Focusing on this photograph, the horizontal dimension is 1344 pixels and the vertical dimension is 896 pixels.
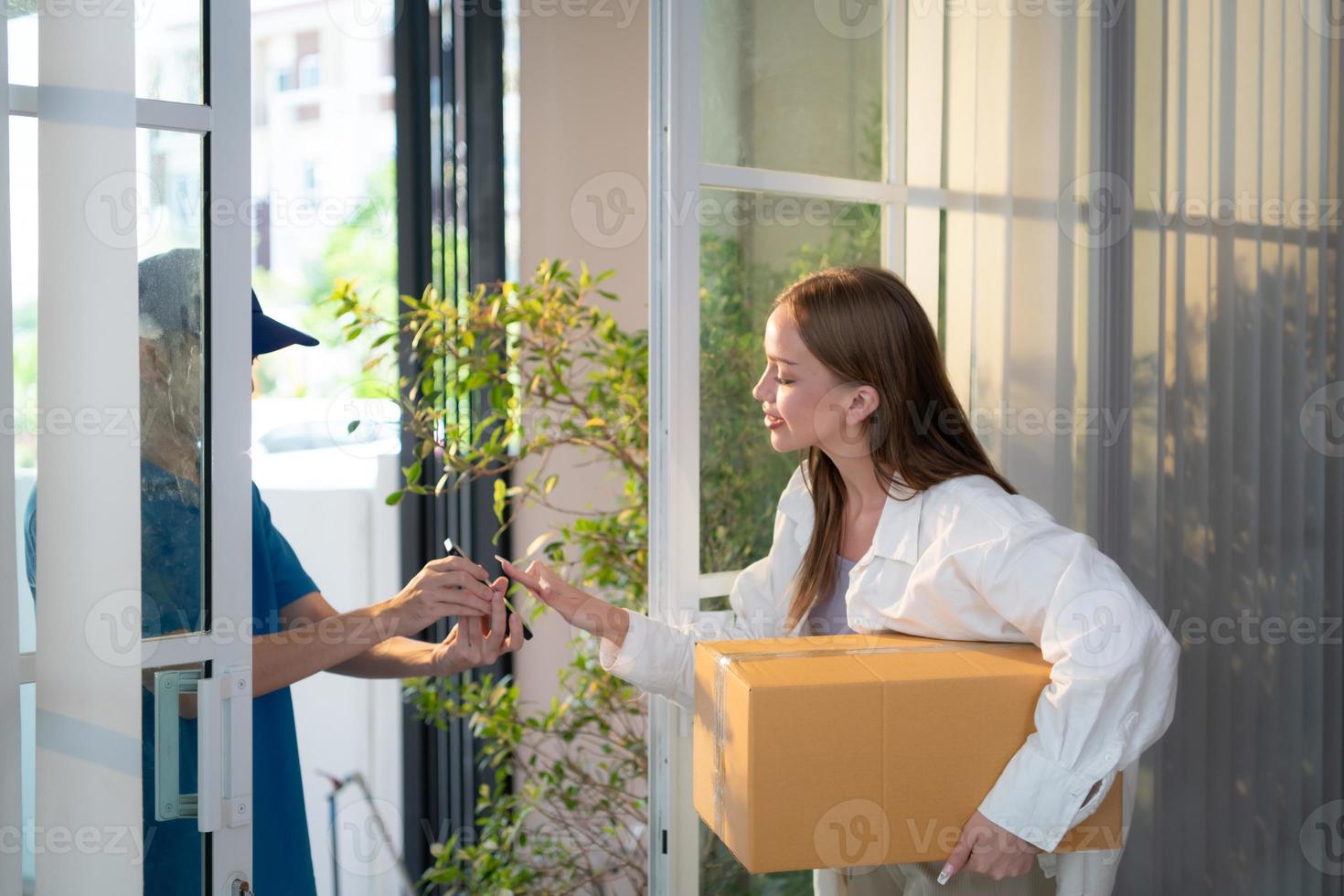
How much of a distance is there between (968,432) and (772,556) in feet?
1.14

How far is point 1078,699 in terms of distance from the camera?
1.32 m

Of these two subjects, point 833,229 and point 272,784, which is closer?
point 272,784

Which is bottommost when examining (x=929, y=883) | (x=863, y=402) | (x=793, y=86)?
(x=929, y=883)

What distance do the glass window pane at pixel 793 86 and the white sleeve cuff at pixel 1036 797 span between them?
38.8 inches

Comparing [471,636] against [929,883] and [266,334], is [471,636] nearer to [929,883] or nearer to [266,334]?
[266,334]

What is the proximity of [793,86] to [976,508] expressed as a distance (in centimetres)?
79

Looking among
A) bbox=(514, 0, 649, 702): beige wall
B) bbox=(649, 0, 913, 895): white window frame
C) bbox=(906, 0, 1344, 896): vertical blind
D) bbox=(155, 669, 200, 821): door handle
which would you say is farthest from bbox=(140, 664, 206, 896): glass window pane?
bbox=(514, 0, 649, 702): beige wall

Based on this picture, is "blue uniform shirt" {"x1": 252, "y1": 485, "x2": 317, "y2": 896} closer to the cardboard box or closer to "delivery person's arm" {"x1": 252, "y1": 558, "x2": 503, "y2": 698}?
"delivery person's arm" {"x1": 252, "y1": 558, "x2": 503, "y2": 698}

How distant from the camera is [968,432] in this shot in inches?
65.5

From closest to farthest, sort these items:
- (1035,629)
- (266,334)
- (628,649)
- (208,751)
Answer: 1. (208,751)
2. (1035,629)
3. (266,334)
4. (628,649)

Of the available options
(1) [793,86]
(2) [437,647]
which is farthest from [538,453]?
(1) [793,86]

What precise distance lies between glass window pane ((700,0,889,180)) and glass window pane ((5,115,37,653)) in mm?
939

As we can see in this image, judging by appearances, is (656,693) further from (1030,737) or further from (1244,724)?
(1244,724)

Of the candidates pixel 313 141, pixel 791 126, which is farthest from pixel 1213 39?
pixel 313 141
